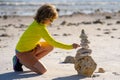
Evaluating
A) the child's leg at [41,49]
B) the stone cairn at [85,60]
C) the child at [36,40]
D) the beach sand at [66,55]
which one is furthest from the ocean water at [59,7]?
the stone cairn at [85,60]

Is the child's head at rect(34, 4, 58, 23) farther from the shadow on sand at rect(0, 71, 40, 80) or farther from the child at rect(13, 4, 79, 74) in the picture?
the shadow on sand at rect(0, 71, 40, 80)

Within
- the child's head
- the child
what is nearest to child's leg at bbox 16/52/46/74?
the child

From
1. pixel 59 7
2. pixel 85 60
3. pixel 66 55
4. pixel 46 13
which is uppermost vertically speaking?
pixel 46 13

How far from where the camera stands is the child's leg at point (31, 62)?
8.15 meters

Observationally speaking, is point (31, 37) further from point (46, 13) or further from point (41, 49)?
point (46, 13)

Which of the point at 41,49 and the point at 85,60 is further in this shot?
the point at 41,49

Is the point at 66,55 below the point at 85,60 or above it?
below

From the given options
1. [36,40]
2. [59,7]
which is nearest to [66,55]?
[36,40]

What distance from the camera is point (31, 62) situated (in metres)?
8.20

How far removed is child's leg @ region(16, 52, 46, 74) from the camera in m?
8.15

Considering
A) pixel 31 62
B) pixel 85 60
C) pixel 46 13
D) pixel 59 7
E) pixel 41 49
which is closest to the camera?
pixel 85 60

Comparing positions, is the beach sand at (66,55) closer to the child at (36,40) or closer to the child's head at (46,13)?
the child at (36,40)

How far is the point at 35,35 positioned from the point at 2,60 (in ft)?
5.58

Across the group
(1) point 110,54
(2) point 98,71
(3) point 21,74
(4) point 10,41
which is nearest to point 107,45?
(1) point 110,54
